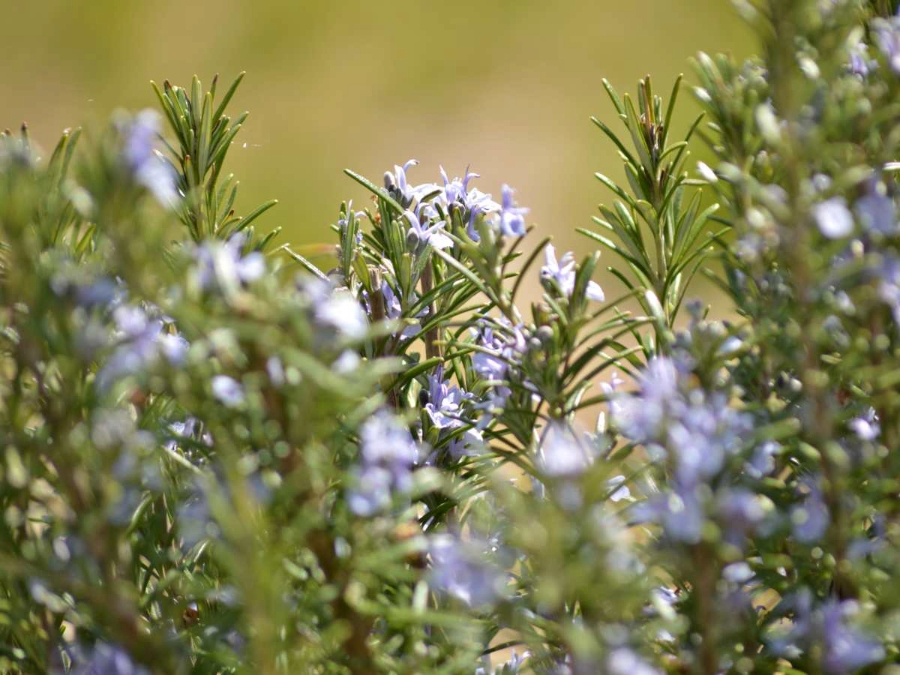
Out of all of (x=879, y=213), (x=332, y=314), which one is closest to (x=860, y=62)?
(x=879, y=213)

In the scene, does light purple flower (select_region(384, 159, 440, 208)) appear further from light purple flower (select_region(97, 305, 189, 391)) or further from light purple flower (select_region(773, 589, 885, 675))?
light purple flower (select_region(773, 589, 885, 675))

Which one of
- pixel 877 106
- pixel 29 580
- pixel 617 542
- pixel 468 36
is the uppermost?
pixel 468 36

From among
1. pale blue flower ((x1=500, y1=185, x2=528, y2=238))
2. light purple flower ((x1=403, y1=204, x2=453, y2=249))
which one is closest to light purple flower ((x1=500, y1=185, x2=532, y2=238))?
pale blue flower ((x1=500, y1=185, x2=528, y2=238))

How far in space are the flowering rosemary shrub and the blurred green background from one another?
3.54m

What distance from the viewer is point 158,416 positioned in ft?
2.36

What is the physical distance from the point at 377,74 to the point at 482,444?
4687mm

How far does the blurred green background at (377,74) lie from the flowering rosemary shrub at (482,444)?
3542 mm

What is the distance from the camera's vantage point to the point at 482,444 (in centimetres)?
80

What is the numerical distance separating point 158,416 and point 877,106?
0.57m

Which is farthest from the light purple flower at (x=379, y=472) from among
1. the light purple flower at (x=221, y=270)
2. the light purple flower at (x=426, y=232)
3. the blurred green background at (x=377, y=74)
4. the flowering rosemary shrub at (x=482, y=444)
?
the blurred green background at (x=377, y=74)

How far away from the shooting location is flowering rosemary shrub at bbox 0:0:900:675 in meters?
0.54

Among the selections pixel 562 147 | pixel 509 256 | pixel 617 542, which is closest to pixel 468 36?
pixel 562 147

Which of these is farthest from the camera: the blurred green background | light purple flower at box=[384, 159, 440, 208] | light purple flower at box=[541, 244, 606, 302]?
the blurred green background

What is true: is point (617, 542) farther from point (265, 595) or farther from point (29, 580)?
point (29, 580)
